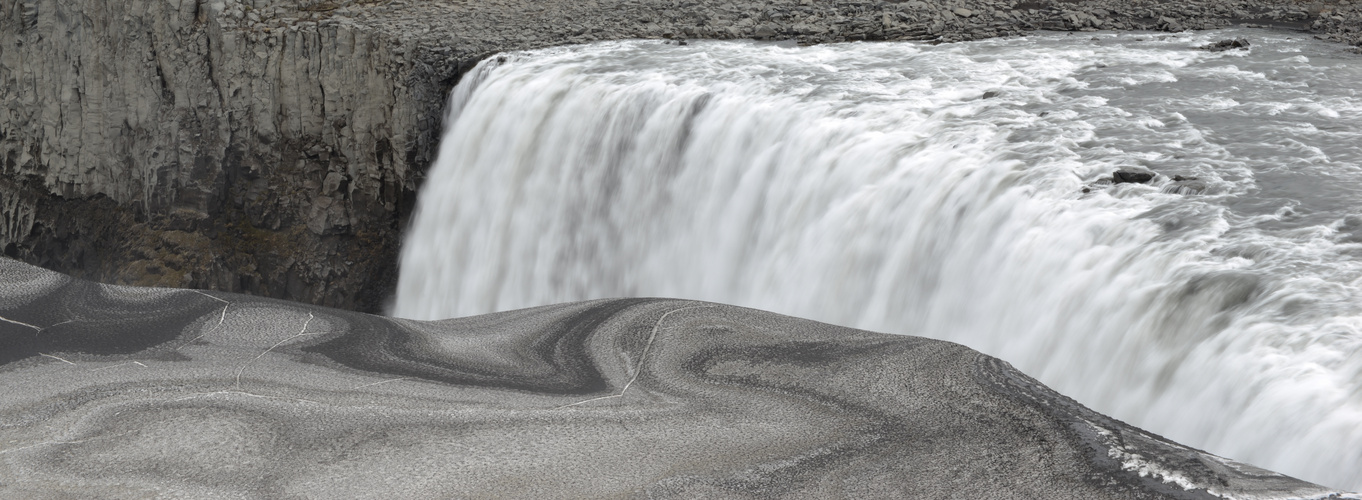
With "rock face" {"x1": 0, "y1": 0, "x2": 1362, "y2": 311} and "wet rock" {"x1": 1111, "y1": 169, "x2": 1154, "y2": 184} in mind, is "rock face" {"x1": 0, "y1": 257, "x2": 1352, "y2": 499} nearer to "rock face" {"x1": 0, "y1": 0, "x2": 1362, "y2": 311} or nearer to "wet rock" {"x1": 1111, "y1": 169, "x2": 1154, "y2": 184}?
"wet rock" {"x1": 1111, "y1": 169, "x2": 1154, "y2": 184}

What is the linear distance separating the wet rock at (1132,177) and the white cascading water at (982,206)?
3.1 inches

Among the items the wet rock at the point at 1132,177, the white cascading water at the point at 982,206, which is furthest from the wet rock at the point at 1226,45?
the wet rock at the point at 1132,177

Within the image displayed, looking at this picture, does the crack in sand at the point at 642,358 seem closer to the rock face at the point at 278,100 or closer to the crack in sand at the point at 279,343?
the crack in sand at the point at 279,343

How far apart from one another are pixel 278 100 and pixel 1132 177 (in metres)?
7.18

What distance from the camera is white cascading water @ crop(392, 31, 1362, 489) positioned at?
3.37 metres

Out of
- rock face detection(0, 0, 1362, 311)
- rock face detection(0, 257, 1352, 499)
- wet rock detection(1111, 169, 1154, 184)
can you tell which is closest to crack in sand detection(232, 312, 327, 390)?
rock face detection(0, 257, 1352, 499)

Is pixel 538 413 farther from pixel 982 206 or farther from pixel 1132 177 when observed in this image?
pixel 1132 177

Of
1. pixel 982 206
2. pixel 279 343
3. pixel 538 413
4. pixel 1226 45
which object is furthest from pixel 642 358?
pixel 1226 45

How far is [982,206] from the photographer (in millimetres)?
4676

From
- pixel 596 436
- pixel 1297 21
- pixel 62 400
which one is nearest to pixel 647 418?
pixel 596 436

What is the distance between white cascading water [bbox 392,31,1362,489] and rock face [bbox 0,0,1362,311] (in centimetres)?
58

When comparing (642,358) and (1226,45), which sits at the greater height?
(1226,45)

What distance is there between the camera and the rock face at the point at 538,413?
2664 millimetres

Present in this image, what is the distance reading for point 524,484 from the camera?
8.77 ft
